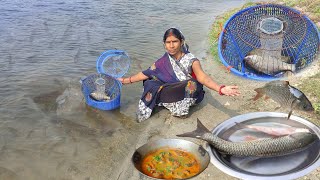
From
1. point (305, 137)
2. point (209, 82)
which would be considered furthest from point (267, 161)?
point (209, 82)

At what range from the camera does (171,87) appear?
474cm

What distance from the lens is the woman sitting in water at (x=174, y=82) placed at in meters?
4.64

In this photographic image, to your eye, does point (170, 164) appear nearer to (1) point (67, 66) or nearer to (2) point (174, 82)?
(2) point (174, 82)

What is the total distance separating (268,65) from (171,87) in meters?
2.30

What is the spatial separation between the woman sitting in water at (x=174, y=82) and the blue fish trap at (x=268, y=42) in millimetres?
1642

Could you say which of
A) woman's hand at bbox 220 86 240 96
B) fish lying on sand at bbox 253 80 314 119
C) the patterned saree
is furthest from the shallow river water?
fish lying on sand at bbox 253 80 314 119

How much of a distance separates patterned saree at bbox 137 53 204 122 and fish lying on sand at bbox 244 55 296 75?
170cm

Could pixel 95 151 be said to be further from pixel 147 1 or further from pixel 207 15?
pixel 147 1

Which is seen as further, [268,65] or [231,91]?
[268,65]

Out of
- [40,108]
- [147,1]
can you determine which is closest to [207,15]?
[147,1]

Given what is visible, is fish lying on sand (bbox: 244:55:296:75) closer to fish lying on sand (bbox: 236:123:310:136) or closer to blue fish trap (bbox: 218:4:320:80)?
blue fish trap (bbox: 218:4:320:80)

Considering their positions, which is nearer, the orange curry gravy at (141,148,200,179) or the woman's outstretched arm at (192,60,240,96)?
the orange curry gravy at (141,148,200,179)

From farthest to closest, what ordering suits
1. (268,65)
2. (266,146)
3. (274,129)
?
1. (268,65)
2. (274,129)
3. (266,146)

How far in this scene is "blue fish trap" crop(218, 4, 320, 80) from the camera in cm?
611
